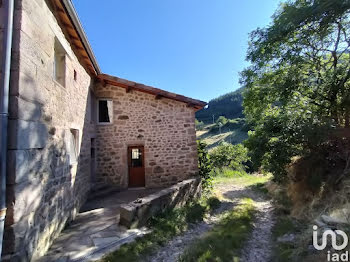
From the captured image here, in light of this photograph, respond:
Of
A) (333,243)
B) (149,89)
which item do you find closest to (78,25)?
(149,89)

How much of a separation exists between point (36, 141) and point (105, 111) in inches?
215

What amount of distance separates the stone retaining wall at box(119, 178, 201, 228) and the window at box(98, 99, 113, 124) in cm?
412

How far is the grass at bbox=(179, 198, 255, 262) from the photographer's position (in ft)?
11.6

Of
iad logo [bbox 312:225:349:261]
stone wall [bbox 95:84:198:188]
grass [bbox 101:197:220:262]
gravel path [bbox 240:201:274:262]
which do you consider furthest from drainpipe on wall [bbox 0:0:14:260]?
stone wall [bbox 95:84:198:188]

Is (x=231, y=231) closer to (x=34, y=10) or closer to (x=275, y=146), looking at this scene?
(x=275, y=146)

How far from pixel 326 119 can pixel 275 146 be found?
168cm

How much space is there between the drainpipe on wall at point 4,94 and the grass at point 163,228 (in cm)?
172

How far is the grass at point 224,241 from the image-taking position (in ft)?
11.6

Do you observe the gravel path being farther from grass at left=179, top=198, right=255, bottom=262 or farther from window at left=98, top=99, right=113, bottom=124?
window at left=98, top=99, right=113, bottom=124

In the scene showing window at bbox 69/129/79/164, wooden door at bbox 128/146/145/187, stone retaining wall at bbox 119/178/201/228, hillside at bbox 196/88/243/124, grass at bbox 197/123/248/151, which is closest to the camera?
stone retaining wall at bbox 119/178/201/228

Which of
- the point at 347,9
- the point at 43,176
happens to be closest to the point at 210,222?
the point at 43,176

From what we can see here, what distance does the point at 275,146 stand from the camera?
6.07 metres

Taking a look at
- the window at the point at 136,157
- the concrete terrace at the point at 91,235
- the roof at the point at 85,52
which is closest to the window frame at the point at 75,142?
the concrete terrace at the point at 91,235

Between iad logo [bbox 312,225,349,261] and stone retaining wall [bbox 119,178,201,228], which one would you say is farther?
stone retaining wall [bbox 119,178,201,228]
